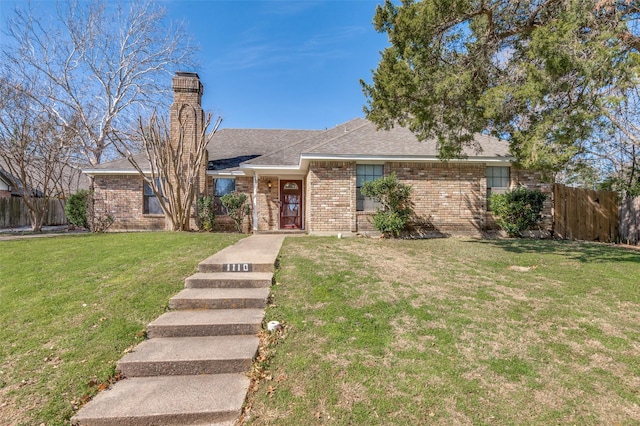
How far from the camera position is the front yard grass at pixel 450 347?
2.70 metres

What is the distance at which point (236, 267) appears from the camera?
18.6 ft

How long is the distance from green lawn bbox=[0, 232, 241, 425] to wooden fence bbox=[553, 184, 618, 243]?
1173 cm

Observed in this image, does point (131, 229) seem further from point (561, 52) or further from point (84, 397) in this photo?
point (561, 52)

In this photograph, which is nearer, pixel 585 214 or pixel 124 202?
pixel 585 214

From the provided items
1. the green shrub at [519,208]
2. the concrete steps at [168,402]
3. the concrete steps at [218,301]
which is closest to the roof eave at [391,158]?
the green shrub at [519,208]

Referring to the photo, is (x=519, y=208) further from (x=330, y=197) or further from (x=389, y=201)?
(x=330, y=197)

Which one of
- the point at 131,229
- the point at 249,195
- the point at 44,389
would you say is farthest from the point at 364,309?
the point at 131,229

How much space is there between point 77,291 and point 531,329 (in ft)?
21.2

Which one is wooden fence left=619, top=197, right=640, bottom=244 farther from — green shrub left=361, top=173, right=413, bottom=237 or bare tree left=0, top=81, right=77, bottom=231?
bare tree left=0, top=81, right=77, bottom=231

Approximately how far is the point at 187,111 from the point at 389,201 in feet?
29.8

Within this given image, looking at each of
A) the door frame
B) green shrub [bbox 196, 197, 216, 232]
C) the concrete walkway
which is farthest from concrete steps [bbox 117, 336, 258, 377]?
the door frame

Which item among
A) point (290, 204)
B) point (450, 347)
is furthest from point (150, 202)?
point (450, 347)

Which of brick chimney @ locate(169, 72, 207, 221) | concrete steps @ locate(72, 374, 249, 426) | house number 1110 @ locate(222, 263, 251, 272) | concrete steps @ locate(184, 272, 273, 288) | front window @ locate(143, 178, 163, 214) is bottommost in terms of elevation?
concrete steps @ locate(72, 374, 249, 426)

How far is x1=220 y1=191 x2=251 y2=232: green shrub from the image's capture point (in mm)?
12773
